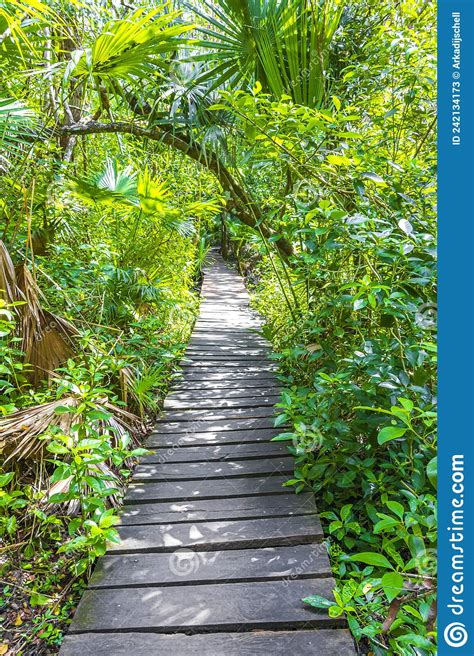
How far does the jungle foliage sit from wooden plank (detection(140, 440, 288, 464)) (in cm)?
14

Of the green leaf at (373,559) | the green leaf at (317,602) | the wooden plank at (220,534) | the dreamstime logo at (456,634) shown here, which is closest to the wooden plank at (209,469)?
the wooden plank at (220,534)

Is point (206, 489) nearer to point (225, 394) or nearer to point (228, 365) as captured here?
point (225, 394)

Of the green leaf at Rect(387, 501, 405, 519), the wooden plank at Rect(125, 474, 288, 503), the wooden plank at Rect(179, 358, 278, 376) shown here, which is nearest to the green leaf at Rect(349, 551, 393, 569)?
the green leaf at Rect(387, 501, 405, 519)

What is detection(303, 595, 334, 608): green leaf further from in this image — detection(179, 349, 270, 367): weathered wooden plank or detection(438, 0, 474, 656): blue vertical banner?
detection(179, 349, 270, 367): weathered wooden plank

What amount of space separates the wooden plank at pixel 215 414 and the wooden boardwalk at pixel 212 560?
0.02 m

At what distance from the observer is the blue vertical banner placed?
69cm

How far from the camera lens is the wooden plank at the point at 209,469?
2092 millimetres

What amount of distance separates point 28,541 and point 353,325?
1725 mm

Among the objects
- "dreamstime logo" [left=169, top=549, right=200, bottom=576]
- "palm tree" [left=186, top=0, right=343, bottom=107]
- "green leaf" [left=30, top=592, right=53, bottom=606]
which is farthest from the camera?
"palm tree" [left=186, top=0, right=343, bottom=107]

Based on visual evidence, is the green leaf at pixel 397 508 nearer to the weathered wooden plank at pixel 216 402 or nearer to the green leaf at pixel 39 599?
the green leaf at pixel 39 599

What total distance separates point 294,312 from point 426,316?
6.13 ft

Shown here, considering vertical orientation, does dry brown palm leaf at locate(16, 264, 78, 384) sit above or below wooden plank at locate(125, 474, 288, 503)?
above

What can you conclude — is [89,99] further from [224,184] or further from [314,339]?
[314,339]

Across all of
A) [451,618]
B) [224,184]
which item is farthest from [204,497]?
[224,184]
